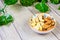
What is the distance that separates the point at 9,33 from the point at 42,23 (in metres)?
0.20

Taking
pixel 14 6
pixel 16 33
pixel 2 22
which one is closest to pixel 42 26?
pixel 16 33

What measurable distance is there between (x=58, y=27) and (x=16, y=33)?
0.84ft

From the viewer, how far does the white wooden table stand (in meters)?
0.81

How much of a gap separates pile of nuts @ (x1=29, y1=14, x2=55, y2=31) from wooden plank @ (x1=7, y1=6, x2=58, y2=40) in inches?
1.7

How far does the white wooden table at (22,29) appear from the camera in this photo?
31.9 inches

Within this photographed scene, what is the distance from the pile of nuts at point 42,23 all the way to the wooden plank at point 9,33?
0.37 ft

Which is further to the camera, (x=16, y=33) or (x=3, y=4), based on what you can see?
(x=3, y=4)

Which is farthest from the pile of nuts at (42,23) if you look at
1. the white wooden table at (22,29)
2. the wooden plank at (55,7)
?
the wooden plank at (55,7)

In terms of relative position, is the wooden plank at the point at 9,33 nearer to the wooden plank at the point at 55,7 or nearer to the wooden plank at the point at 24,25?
the wooden plank at the point at 24,25

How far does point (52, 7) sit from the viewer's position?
3.48 ft

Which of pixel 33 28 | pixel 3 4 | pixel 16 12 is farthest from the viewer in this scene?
pixel 3 4

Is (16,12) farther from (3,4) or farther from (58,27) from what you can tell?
(58,27)

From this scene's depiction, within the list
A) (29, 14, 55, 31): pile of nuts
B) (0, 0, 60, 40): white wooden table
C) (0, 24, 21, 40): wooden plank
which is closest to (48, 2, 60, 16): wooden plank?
(0, 0, 60, 40): white wooden table

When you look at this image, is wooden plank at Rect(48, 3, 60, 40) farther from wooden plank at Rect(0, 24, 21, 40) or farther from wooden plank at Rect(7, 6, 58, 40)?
wooden plank at Rect(0, 24, 21, 40)
